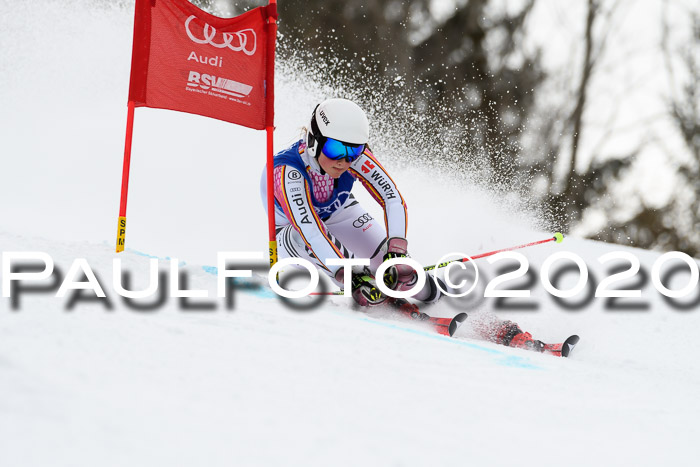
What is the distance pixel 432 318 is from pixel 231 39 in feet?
5.94

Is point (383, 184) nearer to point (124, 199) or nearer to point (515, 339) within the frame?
point (515, 339)

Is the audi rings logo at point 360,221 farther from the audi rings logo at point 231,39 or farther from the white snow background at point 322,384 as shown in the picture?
the audi rings logo at point 231,39

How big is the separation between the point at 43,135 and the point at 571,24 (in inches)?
392

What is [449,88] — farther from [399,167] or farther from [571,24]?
[399,167]

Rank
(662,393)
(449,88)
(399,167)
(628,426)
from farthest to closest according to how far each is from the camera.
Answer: (449,88), (399,167), (662,393), (628,426)

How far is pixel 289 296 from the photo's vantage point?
2.82 metres

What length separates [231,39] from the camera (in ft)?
11.5

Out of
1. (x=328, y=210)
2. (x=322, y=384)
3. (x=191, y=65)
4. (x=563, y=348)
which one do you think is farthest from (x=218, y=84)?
(x=322, y=384)

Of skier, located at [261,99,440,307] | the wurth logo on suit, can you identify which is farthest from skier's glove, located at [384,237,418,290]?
the wurth logo on suit

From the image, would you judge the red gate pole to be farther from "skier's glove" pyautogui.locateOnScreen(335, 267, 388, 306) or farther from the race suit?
"skier's glove" pyautogui.locateOnScreen(335, 267, 388, 306)

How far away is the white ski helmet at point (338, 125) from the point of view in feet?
10.4

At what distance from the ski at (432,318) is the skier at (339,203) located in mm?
34

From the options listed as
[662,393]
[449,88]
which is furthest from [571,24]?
[662,393]

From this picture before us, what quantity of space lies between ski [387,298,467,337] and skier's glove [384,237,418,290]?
0.08 m
